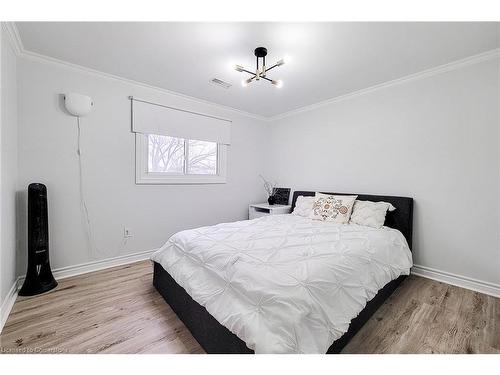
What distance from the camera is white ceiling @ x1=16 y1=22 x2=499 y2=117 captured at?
1824mm

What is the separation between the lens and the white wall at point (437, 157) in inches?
86.4

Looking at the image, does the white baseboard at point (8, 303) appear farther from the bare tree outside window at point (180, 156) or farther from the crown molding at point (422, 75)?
the crown molding at point (422, 75)

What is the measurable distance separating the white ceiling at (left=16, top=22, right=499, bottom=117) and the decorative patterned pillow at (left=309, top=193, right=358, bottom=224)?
4.94ft

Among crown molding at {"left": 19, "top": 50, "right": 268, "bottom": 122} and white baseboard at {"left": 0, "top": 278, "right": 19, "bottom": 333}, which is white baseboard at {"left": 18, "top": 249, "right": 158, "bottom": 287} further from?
crown molding at {"left": 19, "top": 50, "right": 268, "bottom": 122}

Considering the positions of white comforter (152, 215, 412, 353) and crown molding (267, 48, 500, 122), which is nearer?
white comforter (152, 215, 412, 353)

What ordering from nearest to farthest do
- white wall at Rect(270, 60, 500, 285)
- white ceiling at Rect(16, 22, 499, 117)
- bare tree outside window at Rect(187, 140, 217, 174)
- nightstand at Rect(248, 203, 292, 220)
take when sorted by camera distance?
1. white ceiling at Rect(16, 22, 499, 117)
2. white wall at Rect(270, 60, 500, 285)
3. bare tree outside window at Rect(187, 140, 217, 174)
4. nightstand at Rect(248, 203, 292, 220)

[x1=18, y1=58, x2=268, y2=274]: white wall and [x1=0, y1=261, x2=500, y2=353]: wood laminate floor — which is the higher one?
[x1=18, y1=58, x2=268, y2=274]: white wall

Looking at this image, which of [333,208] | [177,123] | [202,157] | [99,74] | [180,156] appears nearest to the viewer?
[99,74]

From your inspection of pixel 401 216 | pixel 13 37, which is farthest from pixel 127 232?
pixel 401 216

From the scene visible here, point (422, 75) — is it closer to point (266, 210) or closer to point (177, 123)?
point (266, 210)

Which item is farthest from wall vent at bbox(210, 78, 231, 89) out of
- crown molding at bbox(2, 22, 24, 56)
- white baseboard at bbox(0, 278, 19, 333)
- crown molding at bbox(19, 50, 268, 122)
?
white baseboard at bbox(0, 278, 19, 333)

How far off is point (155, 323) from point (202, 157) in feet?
8.23

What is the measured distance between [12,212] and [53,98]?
124cm

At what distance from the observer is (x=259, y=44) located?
6.66 feet
